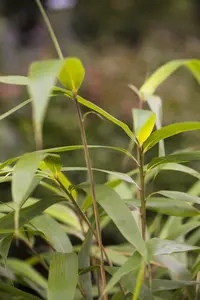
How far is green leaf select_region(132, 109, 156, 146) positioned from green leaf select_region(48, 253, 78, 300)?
0.12 meters

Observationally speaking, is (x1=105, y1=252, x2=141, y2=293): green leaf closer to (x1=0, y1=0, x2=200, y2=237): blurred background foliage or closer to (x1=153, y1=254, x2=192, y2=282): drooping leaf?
(x1=153, y1=254, x2=192, y2=282): drooping leaf

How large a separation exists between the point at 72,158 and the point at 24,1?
144 cm

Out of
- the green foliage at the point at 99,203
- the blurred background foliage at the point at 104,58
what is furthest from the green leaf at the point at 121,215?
the blurred background foliage at the point at 104,58

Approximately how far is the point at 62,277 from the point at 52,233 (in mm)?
92

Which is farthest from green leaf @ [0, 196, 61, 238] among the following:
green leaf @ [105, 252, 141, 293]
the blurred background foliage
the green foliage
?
the blurred background foliage

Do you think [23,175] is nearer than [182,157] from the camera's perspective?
Yes

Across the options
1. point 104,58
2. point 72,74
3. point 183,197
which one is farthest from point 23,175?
point 104,58

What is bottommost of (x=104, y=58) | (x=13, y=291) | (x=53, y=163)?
(x=13, y=291)

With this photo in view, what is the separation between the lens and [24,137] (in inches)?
55.6

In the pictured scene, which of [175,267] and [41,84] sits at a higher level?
[41,84]

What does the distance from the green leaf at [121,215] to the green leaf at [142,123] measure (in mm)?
Result: 53

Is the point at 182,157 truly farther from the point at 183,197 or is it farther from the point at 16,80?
the point at 16,80

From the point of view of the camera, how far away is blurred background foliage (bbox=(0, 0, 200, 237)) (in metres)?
1.43

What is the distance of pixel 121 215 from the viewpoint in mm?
392
